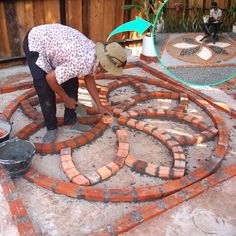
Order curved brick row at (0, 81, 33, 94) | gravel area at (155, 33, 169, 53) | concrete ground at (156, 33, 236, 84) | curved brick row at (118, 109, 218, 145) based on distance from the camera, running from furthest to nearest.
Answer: gravel area at (155, 33, 169, 53)
concrete ground at (156, 33, 236, 84)
curved brick row at (0, 81, 33, 94)
curved brick row at (118, 109, 218, 145)

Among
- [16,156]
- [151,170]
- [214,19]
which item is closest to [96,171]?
[151,170]

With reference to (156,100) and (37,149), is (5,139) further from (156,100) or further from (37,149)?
(156,100)

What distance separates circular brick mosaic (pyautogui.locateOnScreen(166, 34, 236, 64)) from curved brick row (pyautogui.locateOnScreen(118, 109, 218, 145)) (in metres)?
1.10

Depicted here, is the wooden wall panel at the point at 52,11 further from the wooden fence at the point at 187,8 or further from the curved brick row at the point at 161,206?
the curved brick row at the point at 161,206

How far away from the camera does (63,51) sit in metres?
2.78

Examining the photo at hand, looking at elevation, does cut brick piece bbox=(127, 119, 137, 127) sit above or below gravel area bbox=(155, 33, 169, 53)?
below

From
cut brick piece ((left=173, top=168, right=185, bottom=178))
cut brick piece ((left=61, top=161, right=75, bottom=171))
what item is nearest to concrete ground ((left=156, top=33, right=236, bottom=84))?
cut brick piece ((left=173, top=168, right=185, bottom=178))

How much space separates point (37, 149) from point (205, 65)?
2901 millimetres

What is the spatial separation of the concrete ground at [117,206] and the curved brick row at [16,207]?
0.06m

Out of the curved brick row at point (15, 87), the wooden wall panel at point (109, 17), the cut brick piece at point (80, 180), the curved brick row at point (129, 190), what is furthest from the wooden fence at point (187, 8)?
the cut brick piece at point (80, 180)

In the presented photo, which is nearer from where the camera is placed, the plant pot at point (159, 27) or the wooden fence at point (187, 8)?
the wooden fence at point (187, 8)

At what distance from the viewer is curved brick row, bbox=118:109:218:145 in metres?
3.40

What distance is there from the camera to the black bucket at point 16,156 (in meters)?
2.63

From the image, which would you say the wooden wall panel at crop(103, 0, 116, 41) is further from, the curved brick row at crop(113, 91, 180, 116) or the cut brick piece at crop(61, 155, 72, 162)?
the cut brick piece at crop(61, 155, 72, 162)
